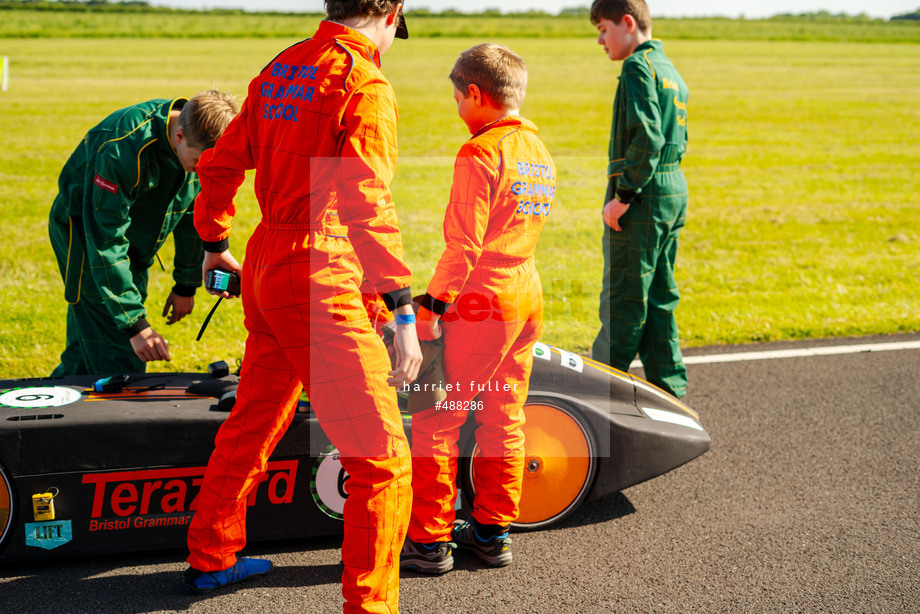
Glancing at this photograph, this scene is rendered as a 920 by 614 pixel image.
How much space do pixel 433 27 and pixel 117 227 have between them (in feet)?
139

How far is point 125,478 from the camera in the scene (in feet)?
9.65

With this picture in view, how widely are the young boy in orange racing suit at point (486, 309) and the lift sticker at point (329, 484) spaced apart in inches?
12.2

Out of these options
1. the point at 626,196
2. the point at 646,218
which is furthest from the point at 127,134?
the point at 646,218

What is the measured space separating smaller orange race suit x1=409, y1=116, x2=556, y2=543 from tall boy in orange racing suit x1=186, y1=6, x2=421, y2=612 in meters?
0.48

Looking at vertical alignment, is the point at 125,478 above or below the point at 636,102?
below

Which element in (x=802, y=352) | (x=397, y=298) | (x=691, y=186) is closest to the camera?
(x=397, y=298)

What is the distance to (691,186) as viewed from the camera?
1184 cm

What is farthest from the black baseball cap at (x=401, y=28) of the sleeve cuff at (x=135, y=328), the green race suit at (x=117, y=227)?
the sleeve cuff at (x=135, y=328)

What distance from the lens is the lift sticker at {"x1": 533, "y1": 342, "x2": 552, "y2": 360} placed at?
11.3 ft

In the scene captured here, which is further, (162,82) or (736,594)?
(162,82)

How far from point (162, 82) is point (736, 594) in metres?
21.7

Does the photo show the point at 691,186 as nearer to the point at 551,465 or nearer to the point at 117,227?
the point at 551,465

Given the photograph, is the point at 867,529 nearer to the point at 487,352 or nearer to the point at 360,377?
the point at 487,352

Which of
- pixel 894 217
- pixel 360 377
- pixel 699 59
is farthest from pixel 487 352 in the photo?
pixel 699 59
